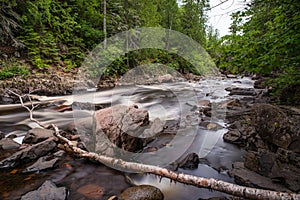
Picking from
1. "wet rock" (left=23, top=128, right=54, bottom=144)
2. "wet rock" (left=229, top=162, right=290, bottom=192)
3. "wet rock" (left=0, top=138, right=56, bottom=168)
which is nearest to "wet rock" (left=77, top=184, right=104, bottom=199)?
"wet rock" (left=0, top=138, right=56, bottom=168)

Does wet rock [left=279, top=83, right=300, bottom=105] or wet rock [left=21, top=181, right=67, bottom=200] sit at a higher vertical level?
wet rock [left=279, top=83, right=300, bottom=105]

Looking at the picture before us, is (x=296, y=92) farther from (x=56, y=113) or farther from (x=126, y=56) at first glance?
(x=126, y=56)

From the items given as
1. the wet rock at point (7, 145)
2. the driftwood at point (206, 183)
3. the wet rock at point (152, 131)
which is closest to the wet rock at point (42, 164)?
the driftwood at point (206, 183)

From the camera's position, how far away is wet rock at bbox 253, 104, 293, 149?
3260 millimetres

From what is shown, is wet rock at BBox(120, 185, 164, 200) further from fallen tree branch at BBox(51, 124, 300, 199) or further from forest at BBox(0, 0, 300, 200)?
fallen tree branch at BBox(51, 124, 300, 199)

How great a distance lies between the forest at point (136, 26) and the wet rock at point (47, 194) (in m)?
3.48

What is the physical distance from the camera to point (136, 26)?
20.2 metres

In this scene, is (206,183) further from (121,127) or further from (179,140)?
(179,140)

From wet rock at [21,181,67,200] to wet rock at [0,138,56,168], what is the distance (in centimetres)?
112

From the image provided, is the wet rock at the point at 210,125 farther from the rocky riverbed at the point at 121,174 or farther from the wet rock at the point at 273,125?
the wet rock at the point at 273,125

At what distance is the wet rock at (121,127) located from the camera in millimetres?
3645

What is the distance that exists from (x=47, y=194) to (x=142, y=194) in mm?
1295

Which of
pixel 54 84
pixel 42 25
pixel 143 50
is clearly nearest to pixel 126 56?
pixel 143 50

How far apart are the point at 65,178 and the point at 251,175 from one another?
121 inches
